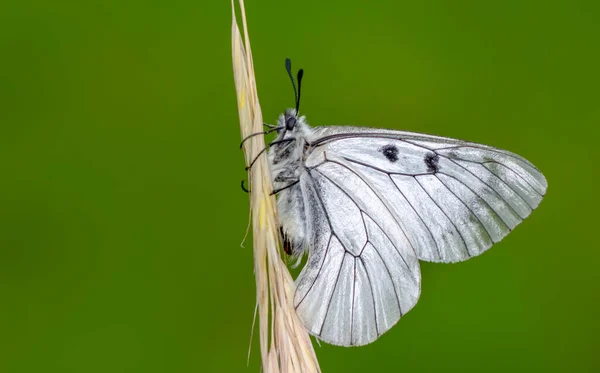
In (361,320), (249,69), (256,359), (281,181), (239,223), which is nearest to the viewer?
(249,69)

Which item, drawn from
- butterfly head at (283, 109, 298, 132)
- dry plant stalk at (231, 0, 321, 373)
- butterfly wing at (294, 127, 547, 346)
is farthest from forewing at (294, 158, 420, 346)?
dry plant stalk at (231, 0, 321, 373)

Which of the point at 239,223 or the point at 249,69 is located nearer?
the point at 249,69

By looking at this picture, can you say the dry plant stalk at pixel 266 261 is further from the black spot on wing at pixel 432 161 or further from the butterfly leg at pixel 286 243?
the black spot on wing at pixel 432 161

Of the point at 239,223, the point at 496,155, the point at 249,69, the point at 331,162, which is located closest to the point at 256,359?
the point at 239,223

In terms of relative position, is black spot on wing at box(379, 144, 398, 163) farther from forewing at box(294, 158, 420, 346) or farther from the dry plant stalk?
the dry plant stalk

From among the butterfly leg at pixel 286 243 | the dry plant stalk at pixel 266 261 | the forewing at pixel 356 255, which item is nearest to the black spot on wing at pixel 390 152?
the forewing at pixel 356 255

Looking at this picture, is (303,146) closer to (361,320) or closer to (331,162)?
(331,162)

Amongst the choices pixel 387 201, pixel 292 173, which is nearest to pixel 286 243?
pixel 292 173

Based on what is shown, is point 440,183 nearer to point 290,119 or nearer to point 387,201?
point 387,201
